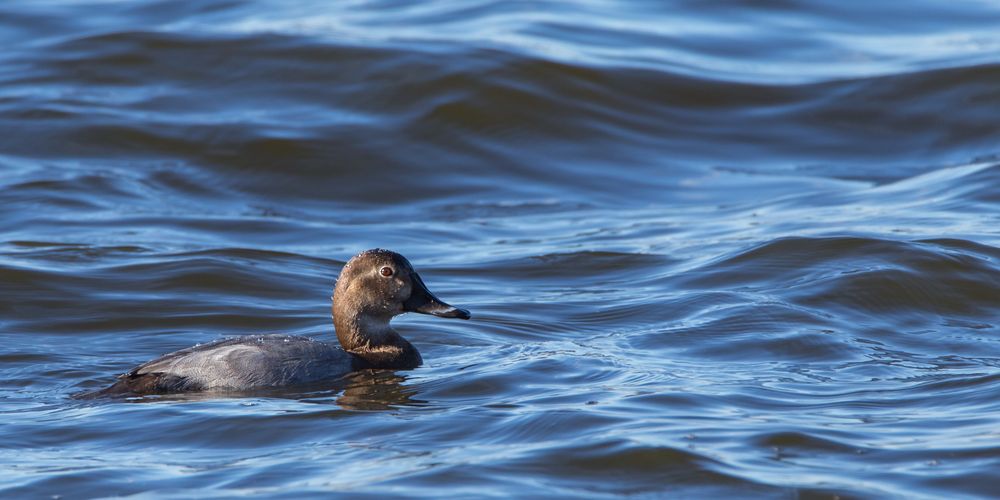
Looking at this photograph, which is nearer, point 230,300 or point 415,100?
point 230,300

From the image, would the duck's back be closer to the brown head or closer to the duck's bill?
the brown head

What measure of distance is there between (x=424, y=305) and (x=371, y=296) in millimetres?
328

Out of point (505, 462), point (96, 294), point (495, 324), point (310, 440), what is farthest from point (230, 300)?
point (505, 462)

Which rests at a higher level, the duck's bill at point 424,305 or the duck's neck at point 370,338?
the duck's bill at point 424,305

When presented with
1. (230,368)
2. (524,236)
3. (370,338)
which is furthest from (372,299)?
(524,236)

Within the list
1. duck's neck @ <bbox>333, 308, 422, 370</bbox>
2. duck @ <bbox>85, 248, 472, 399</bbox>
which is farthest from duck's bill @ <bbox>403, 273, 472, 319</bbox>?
duck's neck @ <bbox>333, 308, 422, 370</bbox>

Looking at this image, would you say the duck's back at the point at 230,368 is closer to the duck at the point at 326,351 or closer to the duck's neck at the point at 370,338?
the duck at the point at 326,351

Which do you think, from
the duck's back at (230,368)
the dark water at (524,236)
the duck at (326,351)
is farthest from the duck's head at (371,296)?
the duck's back at (230,368)

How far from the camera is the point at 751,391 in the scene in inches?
307

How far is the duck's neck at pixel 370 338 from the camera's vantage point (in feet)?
29.0

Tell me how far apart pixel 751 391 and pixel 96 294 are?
482cm

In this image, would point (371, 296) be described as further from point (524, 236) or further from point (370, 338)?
point (524, 236)

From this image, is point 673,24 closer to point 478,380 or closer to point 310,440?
point 478,380

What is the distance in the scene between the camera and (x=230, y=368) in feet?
26.2
